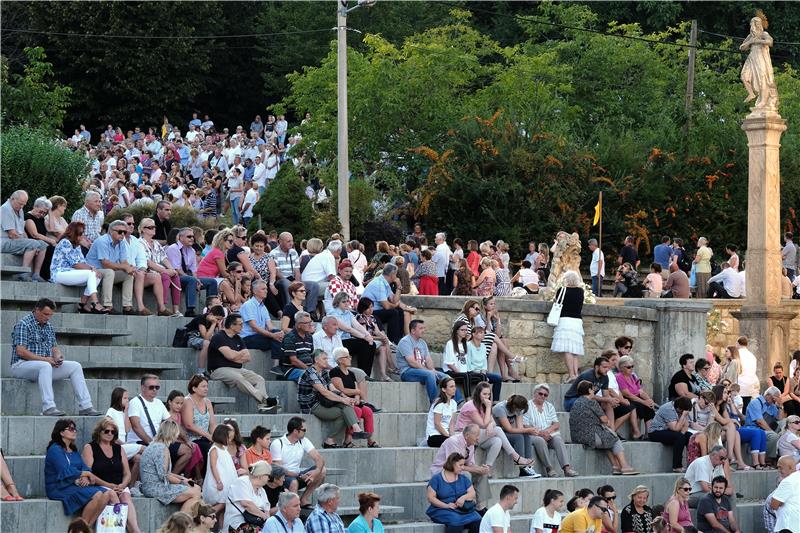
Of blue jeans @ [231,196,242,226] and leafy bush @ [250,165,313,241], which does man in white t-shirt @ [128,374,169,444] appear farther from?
blue jeans @ [231,196,242,226]

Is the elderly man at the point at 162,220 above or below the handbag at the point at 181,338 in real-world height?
above

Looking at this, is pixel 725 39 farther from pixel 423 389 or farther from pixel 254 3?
pixel 423 389

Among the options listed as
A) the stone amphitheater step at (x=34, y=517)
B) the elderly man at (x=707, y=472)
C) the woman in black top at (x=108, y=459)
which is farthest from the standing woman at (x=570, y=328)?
the stone amphitheater step at (x=34, y=517)

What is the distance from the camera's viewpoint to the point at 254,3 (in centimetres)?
5934

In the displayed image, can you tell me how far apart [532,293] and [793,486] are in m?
8.74

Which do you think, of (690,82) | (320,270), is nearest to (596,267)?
(320,270)

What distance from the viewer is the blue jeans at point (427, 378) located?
789 inches

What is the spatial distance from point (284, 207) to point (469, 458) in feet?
60.1

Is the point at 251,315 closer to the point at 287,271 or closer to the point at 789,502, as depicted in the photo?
the point at 287,271

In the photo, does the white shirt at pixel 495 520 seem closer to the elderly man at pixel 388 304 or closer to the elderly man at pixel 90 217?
the elderly man at pixel 388 304

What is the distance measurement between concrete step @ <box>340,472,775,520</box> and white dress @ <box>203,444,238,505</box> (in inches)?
70.5

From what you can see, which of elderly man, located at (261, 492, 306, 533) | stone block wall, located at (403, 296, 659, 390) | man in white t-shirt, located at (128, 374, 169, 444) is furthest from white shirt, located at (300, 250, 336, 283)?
elderly man, located at (261, 492, 306, 533)

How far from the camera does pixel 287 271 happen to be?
873 inches

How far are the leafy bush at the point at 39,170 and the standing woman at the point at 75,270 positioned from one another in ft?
25.7
